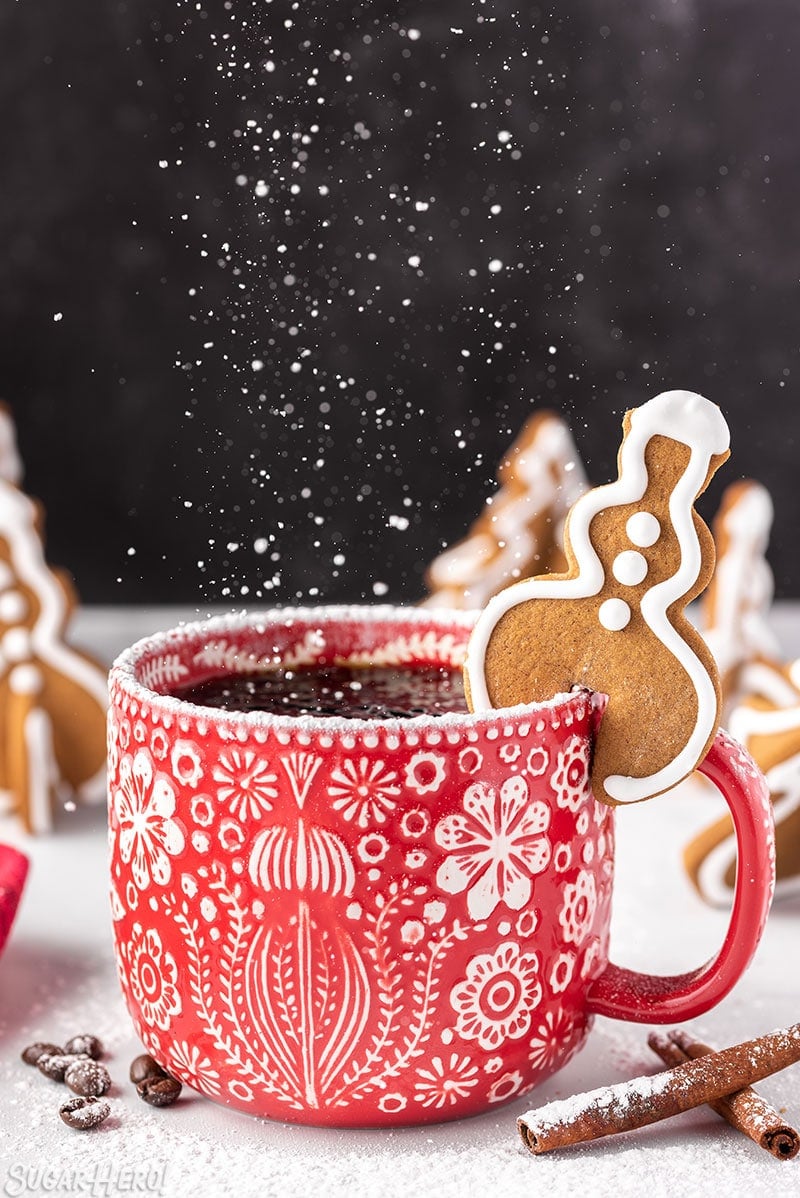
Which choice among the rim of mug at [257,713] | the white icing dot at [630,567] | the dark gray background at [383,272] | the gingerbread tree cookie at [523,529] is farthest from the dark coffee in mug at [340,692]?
the dark gray background at [383,272]

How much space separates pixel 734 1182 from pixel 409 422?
0.84 m

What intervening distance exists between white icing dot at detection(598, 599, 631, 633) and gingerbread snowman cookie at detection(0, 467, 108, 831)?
0.55 metres

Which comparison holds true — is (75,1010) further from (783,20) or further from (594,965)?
(783,20)

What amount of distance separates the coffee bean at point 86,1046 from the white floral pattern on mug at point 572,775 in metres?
0.28

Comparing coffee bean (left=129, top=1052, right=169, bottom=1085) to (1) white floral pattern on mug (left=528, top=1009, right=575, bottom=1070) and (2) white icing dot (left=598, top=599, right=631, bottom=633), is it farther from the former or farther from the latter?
(2) white icing dot (left=598, top=599, right=631, bottom=633)

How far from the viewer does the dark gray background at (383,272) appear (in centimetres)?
125

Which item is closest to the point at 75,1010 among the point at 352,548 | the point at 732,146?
the point at 352,548

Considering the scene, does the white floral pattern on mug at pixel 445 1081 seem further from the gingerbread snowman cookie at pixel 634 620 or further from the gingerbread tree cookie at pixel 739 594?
the gingerbread tree cookie at pixel 739 594

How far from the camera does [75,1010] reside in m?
0.80

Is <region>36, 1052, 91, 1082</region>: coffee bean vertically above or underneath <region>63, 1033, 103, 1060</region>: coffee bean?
above

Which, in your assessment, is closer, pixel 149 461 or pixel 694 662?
pixel 694 662

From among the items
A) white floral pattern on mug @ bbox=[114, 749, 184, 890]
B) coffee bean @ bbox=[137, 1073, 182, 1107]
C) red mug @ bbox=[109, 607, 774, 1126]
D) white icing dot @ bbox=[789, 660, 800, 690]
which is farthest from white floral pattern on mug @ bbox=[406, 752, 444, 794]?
white icing dot @ bbox=[789, 660, 800, 690]

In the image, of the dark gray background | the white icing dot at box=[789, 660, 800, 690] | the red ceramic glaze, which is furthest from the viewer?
the dark gray background

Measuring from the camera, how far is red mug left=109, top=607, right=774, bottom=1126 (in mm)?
603
